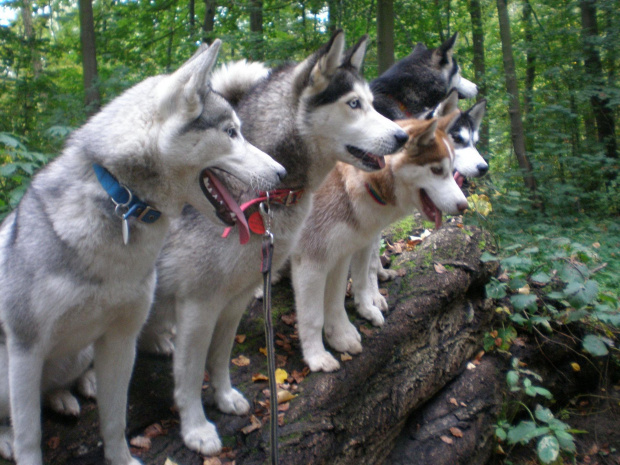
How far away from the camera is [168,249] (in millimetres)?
2551

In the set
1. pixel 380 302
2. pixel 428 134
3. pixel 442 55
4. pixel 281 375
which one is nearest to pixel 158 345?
pixel 281 375

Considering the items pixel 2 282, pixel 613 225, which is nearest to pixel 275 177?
pixel 2 282

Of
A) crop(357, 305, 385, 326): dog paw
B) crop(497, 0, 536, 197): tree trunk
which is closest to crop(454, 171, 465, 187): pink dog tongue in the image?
crop(357, 305, 385, 326): dog paw

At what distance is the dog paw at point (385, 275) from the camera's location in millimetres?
4156

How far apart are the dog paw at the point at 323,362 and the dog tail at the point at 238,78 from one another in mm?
1648

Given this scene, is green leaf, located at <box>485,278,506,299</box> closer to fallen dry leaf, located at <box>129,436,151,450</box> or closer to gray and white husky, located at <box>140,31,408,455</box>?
gray and white husky, located at <box>140,31,408,455</box>

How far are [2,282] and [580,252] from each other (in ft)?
13.0

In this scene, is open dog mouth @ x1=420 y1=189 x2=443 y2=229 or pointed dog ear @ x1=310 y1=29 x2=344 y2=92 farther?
open dog mouth @ x1=420 y1=189 x2=443 y2=229

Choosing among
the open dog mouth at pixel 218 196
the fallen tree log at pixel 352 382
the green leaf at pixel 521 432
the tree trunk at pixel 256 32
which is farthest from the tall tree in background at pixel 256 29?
the green leaf at pixel 521 432

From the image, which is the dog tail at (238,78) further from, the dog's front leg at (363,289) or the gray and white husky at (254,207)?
the dog's front leg at (363,289)

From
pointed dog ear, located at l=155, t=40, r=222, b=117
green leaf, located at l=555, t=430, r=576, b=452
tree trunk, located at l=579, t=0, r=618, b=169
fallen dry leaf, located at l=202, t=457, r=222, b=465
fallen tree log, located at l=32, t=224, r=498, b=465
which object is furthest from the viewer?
tree trunk, located at l=579, t=0, r=618, b=169

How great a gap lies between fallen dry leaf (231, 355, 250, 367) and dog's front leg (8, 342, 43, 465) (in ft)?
4.58

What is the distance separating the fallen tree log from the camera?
240cm

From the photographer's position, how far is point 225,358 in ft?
8.75
